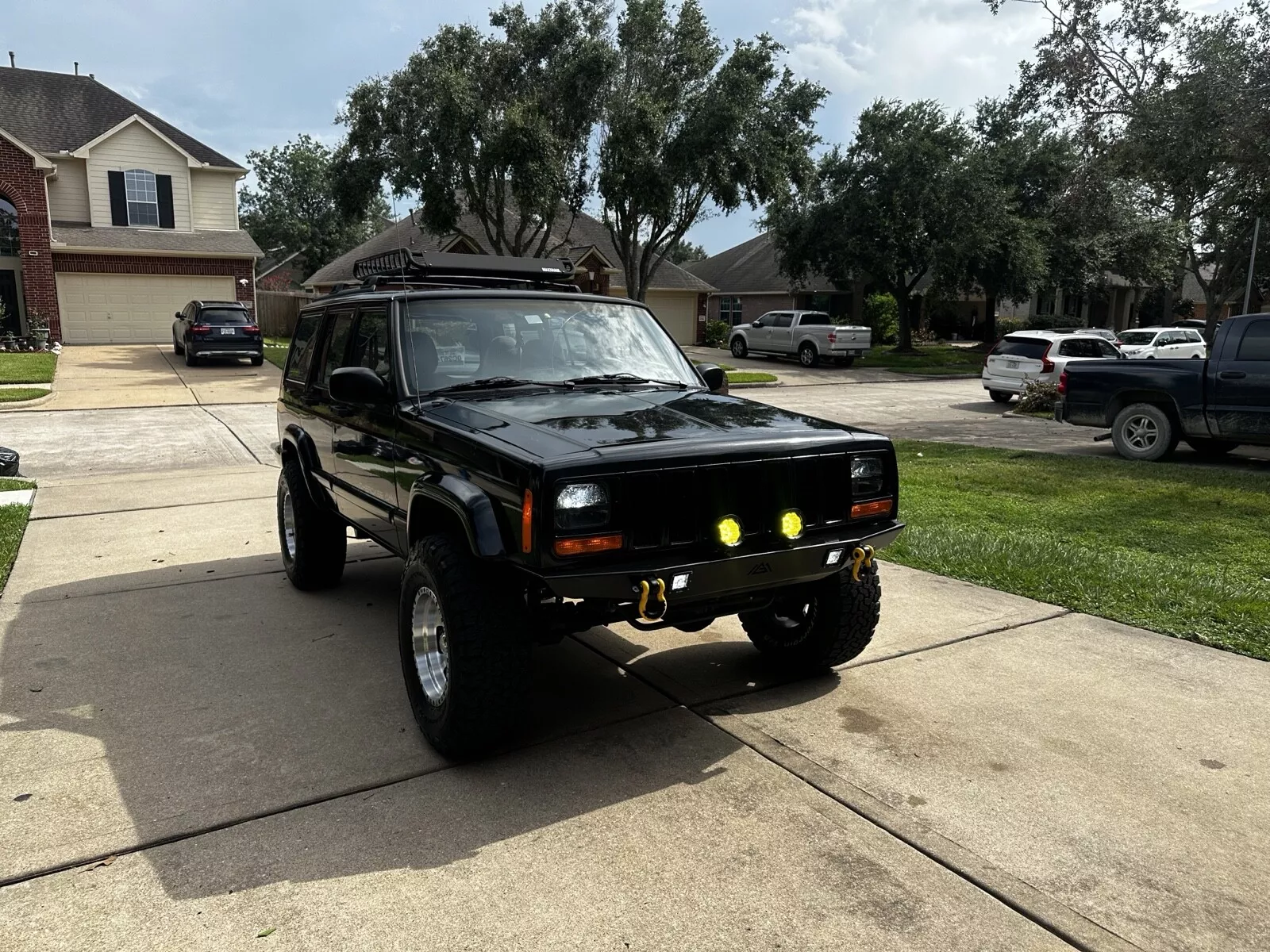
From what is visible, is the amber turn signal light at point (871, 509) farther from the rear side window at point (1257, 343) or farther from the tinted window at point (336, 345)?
the rear side window at point (1257, 343)

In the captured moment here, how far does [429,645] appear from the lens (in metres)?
4.03

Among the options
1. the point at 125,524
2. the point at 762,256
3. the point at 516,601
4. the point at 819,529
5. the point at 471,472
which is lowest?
the point at 125,524

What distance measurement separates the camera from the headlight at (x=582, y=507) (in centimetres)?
332

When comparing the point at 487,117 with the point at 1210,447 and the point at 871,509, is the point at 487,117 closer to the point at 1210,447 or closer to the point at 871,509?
the point at 1210,447

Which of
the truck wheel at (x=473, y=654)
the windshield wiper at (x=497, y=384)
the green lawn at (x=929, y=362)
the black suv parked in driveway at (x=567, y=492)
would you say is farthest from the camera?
the green lawn at (x=929, y=362)

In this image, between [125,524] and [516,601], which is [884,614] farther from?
[125,524]

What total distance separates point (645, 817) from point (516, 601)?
3.10ft

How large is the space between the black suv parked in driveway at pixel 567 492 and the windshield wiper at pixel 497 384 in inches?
0.5

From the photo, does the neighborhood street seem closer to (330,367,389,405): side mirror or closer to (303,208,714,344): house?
(330,367,389,405): side mirror

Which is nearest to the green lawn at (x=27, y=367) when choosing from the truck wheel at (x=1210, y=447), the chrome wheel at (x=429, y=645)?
the chrome wheel at (x=429, y=645)

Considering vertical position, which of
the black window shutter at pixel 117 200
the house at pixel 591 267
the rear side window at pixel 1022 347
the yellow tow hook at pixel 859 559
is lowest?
the yellow tow hook at pixel 859 559

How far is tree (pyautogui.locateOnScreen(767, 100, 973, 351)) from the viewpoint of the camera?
1294 inches

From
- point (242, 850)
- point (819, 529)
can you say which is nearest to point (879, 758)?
point (819, 529)

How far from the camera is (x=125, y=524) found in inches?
320
